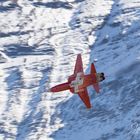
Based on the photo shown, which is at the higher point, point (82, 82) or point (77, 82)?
point (77, 82)

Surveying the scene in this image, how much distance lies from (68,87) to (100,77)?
4.86m

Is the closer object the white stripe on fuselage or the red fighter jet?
the red fighter jet

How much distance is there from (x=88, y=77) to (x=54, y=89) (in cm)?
474

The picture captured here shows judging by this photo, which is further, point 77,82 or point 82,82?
point 77,82

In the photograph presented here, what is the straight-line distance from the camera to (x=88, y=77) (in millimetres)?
103500

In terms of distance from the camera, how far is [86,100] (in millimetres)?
104188

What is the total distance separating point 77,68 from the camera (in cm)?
10569

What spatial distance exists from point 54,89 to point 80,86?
12.4ft

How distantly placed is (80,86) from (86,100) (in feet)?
6.49

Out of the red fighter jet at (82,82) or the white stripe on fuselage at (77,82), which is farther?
the white stripe on fuselage at (77,82)

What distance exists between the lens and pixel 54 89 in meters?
102

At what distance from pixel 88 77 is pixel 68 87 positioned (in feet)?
10.5

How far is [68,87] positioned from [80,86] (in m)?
1.71
